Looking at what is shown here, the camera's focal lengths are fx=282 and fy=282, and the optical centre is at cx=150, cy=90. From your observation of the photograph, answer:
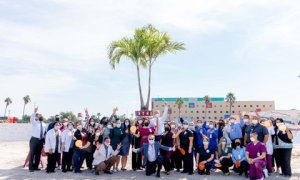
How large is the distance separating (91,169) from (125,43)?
27.6 feet

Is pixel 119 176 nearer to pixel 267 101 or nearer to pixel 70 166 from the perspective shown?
pixel 70 166

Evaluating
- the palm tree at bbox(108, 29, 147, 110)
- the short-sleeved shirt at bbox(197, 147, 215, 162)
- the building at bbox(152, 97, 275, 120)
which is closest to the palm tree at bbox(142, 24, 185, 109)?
the palm tree at bbox(108, 29, 147, 110)

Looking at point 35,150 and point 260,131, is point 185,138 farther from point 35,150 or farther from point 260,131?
point 35,150

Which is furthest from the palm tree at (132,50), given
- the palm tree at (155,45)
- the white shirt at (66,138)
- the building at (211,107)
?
the building at (211,107)

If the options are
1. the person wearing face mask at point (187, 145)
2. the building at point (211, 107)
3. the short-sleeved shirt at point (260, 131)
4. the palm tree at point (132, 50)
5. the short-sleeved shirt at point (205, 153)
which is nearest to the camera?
the short-sleeved shirt at point (260, 131)

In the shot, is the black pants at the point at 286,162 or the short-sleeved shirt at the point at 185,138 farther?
the short-sleeved shirt at the point at 185,138

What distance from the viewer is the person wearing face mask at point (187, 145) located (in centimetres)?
995

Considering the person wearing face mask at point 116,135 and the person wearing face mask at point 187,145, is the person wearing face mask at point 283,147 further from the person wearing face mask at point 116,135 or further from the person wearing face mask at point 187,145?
the person wearing face mask at point 116,135

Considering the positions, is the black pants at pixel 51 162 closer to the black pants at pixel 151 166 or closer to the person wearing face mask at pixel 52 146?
the person wearing face mask at pixel 52 146

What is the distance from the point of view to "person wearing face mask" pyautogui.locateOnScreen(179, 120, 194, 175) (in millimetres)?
9953

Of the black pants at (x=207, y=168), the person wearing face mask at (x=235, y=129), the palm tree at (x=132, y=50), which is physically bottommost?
the black pants at (x=207, y=168)

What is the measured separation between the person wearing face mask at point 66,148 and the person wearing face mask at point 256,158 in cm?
608

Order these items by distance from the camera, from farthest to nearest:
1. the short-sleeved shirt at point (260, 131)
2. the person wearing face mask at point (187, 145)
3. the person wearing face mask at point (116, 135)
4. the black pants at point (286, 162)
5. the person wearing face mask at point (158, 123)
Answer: the person wearing face mask at point (158, 123)
the person wearing face mask at point (116, 135)
the person wearing face mask at point (187, 145)
the short-sleeved shirt at point (260, 131)
the black pants at point (286, 162)

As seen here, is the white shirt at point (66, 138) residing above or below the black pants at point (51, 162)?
above
